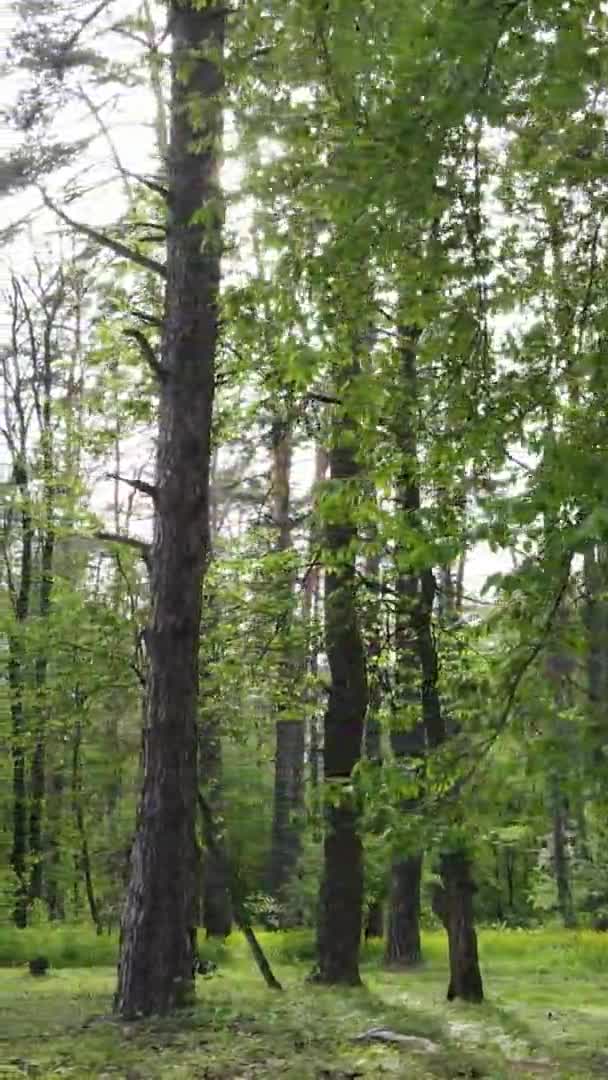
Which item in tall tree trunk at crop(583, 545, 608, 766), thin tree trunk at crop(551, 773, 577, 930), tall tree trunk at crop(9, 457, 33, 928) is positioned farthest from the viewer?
thin tree trunk at crop(551, 773, 577, 930)

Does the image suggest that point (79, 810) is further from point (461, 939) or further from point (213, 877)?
point (461, 939)

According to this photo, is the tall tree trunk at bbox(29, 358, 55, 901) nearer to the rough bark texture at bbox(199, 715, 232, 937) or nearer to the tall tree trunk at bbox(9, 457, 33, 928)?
the tall tree trunk at bbox(9, 457, 33, 928)

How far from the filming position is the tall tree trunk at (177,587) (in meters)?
8.82

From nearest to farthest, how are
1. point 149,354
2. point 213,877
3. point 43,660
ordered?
point 149,354
point 43,660
point 213,877

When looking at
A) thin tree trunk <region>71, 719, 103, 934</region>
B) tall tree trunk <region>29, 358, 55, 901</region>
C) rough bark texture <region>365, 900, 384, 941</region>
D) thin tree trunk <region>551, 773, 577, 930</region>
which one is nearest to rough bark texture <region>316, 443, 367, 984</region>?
tall tree trunk <region>29, 358, 55, 901</region>

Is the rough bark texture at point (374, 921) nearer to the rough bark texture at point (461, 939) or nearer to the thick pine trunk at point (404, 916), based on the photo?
the thick pine trunk at point (404, 916)

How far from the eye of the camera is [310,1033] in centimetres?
799

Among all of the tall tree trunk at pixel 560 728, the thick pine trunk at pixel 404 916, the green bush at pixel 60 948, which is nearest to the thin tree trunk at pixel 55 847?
the green bush at pixel 60 948

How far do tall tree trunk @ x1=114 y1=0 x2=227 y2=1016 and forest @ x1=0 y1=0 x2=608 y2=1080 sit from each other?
0.08 feet

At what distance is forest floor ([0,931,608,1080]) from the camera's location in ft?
22.4

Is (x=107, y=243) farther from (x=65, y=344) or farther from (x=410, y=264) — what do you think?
(x=65, y=344)

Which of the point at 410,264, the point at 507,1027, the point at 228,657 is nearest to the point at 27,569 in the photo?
the point at 228,657

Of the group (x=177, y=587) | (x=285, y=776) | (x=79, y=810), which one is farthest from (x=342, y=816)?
(x=285, y=776)

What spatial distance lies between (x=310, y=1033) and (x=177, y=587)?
3443 millimetres
